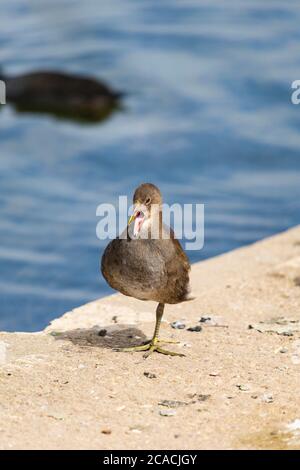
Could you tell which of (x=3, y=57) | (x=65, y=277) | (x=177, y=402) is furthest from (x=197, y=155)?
(x=177, y=402)

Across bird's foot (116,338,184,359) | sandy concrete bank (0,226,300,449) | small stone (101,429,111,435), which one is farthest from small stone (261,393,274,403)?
small stone (101,429,111,435)

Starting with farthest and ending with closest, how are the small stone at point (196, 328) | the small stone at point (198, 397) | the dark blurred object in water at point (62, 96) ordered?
the dark blurred object in water at point (62, 96) → the small stone at point (196, 328) → the small stone at point (198, 397)

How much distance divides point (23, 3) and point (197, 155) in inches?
331

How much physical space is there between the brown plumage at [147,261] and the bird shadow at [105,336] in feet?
0.76

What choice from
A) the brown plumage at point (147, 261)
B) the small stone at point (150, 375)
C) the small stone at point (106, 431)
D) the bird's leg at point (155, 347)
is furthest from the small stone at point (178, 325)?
the small stone at point (106, 431)

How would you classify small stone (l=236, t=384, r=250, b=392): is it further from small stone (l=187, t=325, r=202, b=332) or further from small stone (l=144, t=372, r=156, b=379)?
small stone (l=187, t=325, r=202, b=332)

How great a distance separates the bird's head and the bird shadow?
86 centimetres

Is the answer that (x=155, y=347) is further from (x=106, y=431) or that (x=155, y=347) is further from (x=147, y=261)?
(x=106, y=431)

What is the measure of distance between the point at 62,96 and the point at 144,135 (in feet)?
6.95

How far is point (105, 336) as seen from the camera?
23.0 feet

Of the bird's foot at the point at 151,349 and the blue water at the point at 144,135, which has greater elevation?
the blue water at the point at 144,135

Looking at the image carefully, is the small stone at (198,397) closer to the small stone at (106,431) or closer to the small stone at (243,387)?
the small stone at (243,387)

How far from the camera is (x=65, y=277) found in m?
10.7

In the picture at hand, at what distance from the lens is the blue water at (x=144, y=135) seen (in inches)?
448
